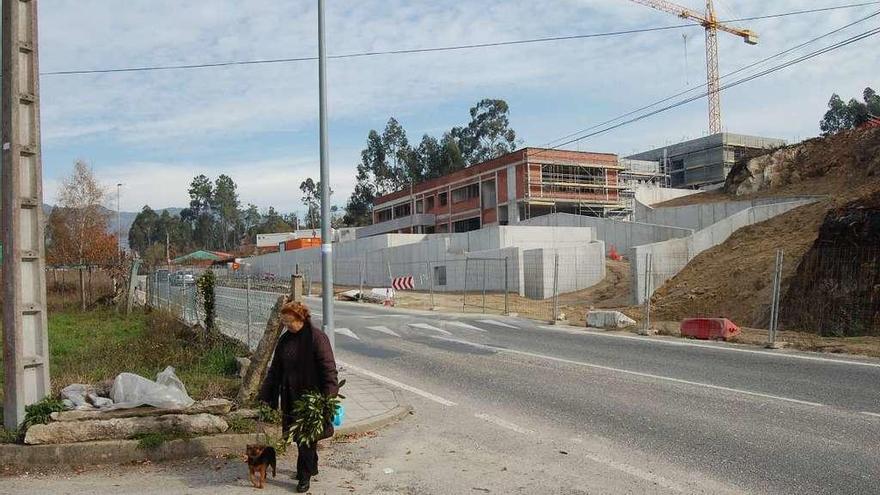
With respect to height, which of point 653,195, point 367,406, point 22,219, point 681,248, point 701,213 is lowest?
point 367,406

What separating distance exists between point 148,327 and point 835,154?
39.9 m

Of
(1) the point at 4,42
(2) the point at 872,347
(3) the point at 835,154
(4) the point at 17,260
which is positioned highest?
(3) the point at 835,154

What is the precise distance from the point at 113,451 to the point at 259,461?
1583 mm

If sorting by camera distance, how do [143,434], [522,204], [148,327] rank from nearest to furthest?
[143,434]
[148,327]
[522,204]

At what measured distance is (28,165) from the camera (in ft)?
21.6

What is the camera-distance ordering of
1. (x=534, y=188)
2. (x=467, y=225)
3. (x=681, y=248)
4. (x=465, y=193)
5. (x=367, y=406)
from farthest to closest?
(x=467, y=225) < (x=465, y=193) < (x=534, y=188) < (x=681, y=248) < (x=367, y=406)

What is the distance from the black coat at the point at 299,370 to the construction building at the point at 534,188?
2076 inches

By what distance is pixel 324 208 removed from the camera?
31.7 feet

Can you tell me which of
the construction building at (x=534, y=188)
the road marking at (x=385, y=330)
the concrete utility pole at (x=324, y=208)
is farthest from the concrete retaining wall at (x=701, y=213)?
the concrete utility pole at (x=324, y=208)

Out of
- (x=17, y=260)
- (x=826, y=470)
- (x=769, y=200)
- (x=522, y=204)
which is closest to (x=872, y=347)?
(x=826, y=470)

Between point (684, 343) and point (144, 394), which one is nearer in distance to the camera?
point (144, 394)

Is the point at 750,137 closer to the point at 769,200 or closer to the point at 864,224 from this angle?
the point at 769,200

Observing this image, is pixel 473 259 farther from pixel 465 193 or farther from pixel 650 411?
pixel 465 193

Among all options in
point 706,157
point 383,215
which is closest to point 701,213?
point 706,157
